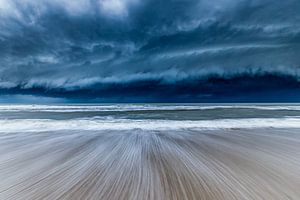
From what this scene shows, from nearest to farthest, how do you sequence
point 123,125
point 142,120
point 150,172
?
point 150,172, point 123,125, point 142,120

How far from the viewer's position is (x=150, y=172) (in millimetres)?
3094

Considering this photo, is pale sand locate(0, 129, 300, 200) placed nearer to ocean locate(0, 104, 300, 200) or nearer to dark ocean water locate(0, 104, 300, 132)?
ocean locate(0, 104, 300, 200)

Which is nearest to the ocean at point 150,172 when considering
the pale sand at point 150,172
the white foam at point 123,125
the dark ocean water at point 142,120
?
the pale sand at point 150,172

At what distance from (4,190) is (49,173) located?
0.67m

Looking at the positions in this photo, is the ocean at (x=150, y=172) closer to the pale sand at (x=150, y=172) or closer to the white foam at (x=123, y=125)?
the pale sand at (x=150, y=172)

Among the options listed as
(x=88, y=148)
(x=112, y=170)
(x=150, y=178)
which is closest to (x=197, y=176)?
(x=150, y=178)

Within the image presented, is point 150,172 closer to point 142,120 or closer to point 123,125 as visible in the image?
point 123,125

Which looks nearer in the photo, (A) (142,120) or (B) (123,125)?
(B) (123,125)

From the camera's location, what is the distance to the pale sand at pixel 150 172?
233 cm

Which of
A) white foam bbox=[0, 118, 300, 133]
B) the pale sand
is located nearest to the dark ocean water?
white foam bbox=[0, 118, 300, 133]

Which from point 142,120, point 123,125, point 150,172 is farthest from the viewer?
point 142,120

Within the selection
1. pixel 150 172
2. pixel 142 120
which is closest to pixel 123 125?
pixel 142 120

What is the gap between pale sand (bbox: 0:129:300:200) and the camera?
2332 mm

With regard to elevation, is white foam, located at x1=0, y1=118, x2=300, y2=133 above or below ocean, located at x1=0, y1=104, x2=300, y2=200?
above
